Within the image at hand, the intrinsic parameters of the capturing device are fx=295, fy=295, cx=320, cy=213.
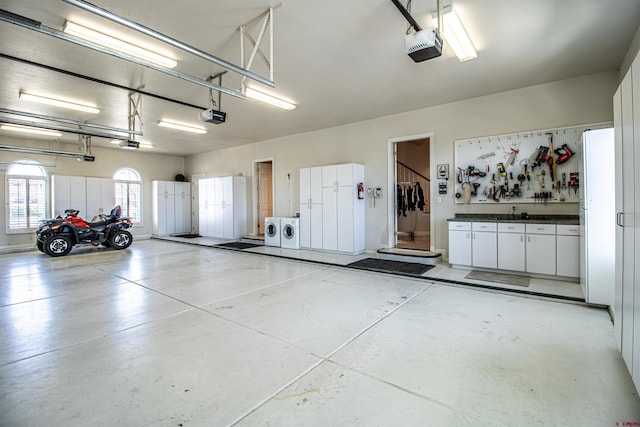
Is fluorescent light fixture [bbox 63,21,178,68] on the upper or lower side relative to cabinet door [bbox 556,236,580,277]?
upper

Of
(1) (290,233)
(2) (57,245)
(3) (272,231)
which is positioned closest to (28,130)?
(2) (57,245)

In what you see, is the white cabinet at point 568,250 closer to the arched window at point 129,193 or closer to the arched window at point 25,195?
the arched window at point 129,193

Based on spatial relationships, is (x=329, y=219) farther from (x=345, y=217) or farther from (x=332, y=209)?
(x=345, y=217)

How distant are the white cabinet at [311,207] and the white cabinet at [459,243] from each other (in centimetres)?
312

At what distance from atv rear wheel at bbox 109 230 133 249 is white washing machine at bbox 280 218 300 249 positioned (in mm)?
4589

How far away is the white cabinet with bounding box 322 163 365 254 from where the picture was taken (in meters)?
6.73

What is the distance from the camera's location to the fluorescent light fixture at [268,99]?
16.4 feet

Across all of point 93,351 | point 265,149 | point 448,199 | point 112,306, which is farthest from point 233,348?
point 265,149

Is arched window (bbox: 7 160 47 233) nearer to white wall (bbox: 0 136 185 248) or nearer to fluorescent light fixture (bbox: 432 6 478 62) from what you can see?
white wall (bbox: 0 136 185 248)

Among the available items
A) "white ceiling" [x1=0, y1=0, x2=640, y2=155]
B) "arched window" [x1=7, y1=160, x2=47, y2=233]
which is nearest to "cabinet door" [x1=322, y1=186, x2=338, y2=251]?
"white ceiling" [x1=0, y1=0, x2=640, y2=155]

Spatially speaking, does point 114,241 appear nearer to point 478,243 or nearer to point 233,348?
point 233,348

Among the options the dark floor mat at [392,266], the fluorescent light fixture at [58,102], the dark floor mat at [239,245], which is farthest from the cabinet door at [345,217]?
the fluorescent light fixture at [58,102]

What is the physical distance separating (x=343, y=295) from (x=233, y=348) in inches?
70.9

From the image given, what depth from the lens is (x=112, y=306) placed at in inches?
145
